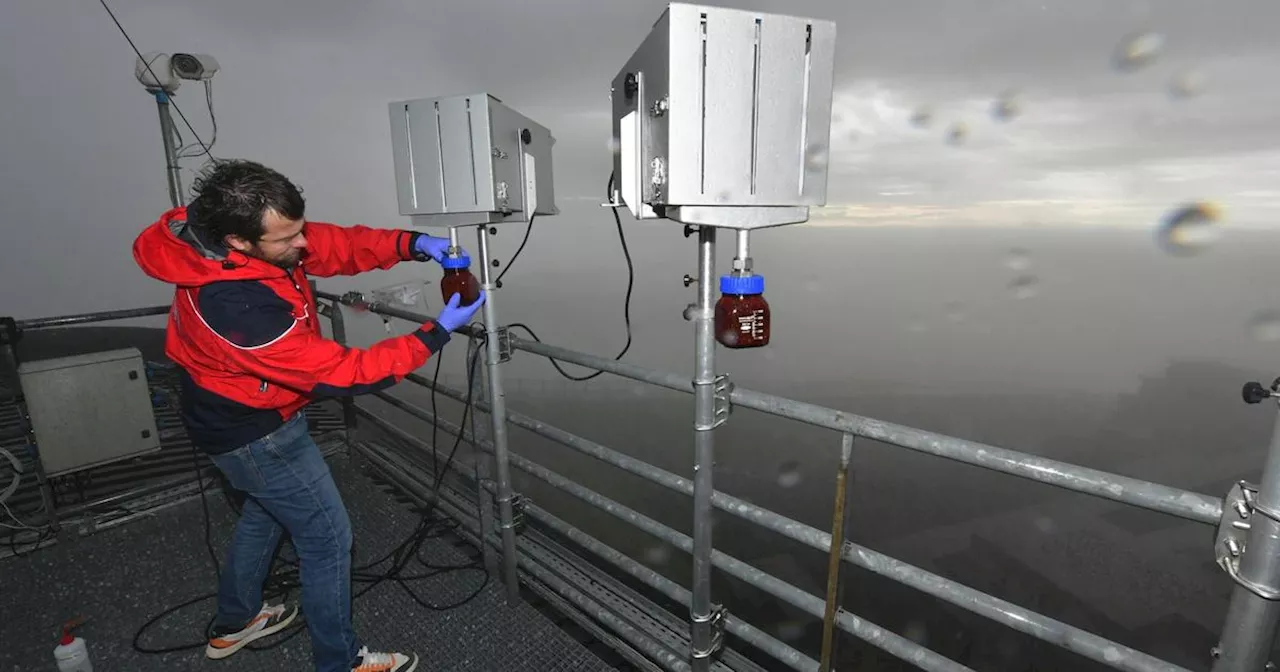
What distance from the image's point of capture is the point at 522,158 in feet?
7.98

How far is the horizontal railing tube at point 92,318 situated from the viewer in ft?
11.0

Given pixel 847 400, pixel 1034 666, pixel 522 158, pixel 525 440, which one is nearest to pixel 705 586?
pixel 522 158

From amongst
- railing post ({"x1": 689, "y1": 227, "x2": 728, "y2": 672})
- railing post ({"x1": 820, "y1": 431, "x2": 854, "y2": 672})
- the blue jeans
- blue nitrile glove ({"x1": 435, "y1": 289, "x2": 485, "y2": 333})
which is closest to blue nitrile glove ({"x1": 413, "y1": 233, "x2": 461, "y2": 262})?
blue nitrile glove ({"x1": 435, "y1": 289, "x2": 485, "y2": 333})

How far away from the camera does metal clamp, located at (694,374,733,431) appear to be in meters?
1.77

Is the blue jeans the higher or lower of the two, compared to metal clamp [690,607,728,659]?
higher

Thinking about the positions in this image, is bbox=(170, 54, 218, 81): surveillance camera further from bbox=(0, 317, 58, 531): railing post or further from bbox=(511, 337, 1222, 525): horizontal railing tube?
bbox=(511, 337, 1222, 525): horizontal railing tube

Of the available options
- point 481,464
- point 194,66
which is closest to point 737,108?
point 481,464

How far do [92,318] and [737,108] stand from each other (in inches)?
182

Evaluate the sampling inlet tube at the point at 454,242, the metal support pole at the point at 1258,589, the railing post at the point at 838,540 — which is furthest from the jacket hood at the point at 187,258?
the metal support pole at the point at 1258,589

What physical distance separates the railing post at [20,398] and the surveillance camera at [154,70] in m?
1.75

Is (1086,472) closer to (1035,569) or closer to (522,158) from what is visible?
(522,158)

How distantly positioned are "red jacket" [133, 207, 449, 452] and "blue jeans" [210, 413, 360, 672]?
75mm

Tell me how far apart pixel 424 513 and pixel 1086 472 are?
3484 millimetres

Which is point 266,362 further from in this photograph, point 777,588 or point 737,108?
point 777,588
